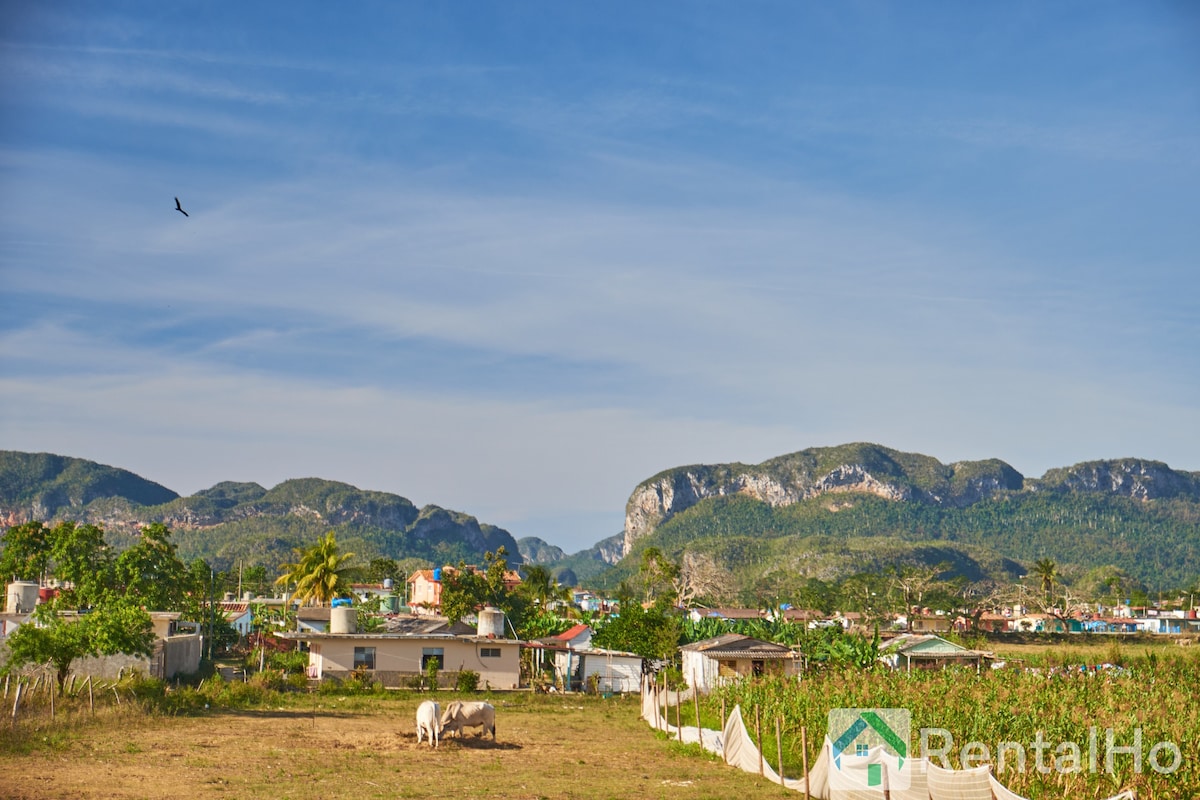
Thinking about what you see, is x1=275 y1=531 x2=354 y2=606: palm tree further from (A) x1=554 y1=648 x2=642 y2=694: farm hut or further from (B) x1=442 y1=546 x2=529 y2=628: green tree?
(A) x1=554 y1=648 x2=642 y2=694: farm hut

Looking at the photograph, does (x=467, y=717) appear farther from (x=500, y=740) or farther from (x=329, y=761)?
(x=329, y=761)

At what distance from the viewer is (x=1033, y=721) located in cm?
2672

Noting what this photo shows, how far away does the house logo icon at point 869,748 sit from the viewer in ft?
62.7

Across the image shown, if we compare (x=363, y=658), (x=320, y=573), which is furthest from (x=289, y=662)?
(x=320, y=573)

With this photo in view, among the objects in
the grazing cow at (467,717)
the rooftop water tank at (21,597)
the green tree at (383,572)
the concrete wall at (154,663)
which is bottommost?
the grazing cow at (467,717)

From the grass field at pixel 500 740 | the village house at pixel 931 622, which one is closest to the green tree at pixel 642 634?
the grass field at pixel 500 740

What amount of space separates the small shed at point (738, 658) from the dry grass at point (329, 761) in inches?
587

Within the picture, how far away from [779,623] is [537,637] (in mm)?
18021

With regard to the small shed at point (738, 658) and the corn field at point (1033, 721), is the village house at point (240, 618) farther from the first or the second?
the corn field at point (1033, 721)

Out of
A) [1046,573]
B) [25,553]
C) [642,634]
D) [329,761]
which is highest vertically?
[25,553]

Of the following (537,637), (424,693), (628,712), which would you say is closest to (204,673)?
(424,693)

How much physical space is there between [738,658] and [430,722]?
23483mm

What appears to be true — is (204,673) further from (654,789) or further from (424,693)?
(654,789)

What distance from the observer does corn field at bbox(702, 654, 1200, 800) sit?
870 inches
